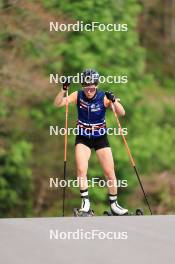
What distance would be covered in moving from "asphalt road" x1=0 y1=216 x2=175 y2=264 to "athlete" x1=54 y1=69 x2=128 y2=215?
541 millimetres

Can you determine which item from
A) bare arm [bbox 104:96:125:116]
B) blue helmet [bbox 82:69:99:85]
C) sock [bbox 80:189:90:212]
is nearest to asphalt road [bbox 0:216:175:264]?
sock [bbox 80:189:90:212]

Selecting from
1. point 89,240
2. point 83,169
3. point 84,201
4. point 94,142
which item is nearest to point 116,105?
point 94,142

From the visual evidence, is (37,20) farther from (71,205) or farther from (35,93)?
(71,205)

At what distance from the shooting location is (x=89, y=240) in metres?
10.2

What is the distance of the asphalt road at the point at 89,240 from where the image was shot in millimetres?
9438

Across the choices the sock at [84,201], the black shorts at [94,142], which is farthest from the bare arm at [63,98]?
the sock at [84,201]

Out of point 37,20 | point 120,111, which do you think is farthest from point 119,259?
point 37,20

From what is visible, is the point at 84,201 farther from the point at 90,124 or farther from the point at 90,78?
the point at 90,78

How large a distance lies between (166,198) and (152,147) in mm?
2755

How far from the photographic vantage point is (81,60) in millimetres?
28000

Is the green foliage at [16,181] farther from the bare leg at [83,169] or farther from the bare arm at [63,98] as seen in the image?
the bare arm at [63,98]

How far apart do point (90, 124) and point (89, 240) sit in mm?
1825

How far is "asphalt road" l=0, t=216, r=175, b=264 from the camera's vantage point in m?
9.44

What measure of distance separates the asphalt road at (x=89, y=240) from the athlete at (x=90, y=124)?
541 millimetres
